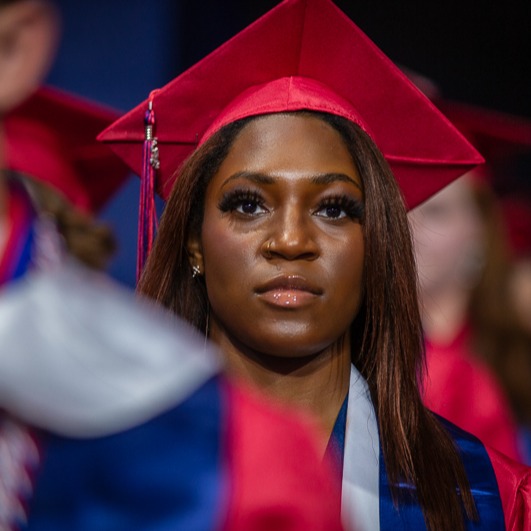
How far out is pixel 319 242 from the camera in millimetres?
1811

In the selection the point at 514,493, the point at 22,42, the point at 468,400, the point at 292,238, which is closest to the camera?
the point at 292,238

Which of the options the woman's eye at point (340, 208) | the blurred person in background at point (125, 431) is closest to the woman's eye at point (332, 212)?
the woman's eye at point (340, 208)

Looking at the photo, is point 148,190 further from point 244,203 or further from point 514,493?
point 514,493

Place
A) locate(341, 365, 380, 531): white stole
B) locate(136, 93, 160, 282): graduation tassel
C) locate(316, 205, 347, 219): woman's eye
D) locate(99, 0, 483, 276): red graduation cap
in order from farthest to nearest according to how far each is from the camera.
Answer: locate(136, 93, 160, 282): graduation tassel → locate(99, 0, 483, 276): red graduation cap → locate(316, 205, 347, 219): woman's eye → locate(341, 365, 380, 531): white stole

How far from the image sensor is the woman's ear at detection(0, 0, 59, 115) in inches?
79.5

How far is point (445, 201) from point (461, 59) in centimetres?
103

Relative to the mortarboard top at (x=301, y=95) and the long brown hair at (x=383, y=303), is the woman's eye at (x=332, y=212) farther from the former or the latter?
the mortarboard top at (x=301, y=95)

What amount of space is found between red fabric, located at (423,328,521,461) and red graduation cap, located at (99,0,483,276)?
1.25m

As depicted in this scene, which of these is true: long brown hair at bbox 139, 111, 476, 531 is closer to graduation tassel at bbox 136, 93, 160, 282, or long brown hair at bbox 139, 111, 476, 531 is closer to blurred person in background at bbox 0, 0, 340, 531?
graduation tassel at bbox 136, 93, 160, 282

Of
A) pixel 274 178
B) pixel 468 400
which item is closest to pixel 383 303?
pixel 274 178

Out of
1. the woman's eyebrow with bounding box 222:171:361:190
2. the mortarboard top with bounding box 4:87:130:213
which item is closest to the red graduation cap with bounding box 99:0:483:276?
the woman's eyebrow with bounding box 222:171:361:190

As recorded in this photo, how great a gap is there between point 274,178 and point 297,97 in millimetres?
171

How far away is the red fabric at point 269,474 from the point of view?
793 mm

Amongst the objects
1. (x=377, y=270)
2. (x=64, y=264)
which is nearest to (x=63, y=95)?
(x=377, y=270)
